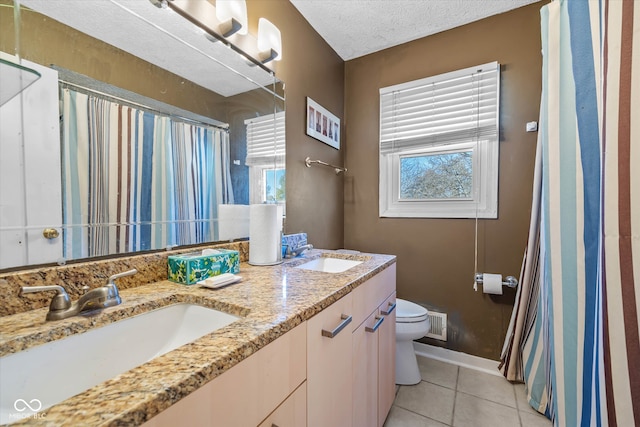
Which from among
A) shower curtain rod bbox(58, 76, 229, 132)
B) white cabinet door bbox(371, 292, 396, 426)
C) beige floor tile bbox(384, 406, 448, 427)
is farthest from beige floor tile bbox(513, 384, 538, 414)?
shower curtain rod bbox(58, 76, 229, 132)

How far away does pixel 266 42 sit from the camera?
1381 mm

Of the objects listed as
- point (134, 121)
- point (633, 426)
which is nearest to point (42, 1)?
point (134, 121)

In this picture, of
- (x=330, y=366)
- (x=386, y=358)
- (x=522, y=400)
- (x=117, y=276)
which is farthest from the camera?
(x=522, y=400)

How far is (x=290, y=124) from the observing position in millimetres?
1649

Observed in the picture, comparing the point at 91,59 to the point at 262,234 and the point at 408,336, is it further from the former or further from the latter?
the point at 408,336

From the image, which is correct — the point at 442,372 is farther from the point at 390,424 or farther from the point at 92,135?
the point at 92,135

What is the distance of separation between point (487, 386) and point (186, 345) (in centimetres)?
192

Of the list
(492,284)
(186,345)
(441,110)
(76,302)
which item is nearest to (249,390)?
(186,345)

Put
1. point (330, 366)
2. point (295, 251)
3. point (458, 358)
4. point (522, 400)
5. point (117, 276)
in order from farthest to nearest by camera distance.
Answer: point (458, 358) → point (522, 400) → point (295, 251) → point (330, 366) → point (117, 276)

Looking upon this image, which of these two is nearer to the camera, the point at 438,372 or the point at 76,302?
the point at 76,302

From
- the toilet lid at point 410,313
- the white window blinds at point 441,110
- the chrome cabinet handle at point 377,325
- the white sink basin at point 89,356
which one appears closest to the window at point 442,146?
the white window blinds at point 441,110

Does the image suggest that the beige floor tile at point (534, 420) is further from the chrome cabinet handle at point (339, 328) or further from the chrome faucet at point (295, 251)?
the chrome faucet at point (295, 251)

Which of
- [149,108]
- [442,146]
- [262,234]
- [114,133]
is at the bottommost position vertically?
[262,234]

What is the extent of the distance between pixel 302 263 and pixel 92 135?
92cm
